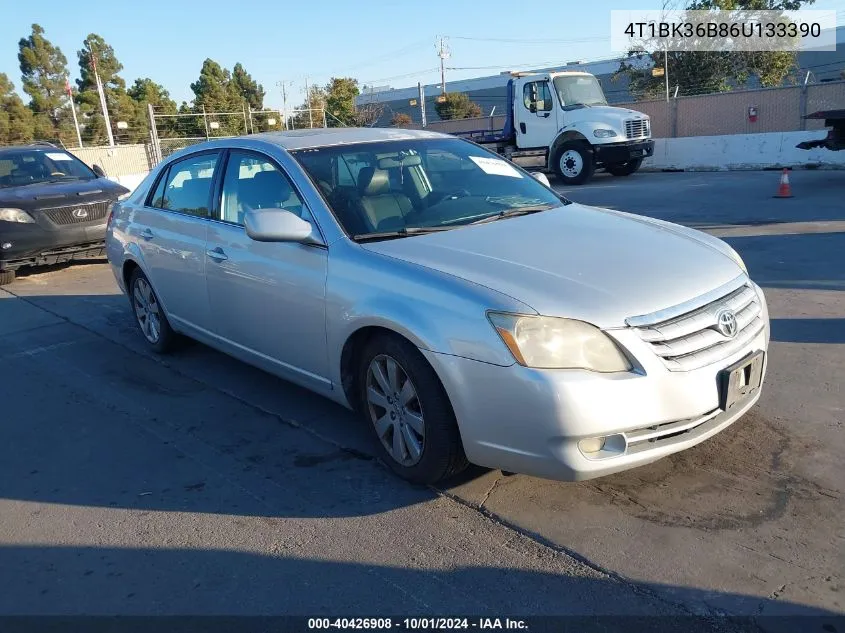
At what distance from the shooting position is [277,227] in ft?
12.4

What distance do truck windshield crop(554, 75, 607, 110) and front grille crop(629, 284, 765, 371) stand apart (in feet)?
50.9

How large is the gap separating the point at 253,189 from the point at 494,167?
5.08 ft

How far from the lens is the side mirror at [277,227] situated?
3.77m

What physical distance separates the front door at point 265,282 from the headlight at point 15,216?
5.63 meters

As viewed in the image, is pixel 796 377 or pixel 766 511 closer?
pixel 766 511

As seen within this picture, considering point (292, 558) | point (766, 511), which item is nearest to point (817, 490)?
point (766, 511)

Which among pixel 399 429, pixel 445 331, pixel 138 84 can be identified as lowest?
pixel 399 429

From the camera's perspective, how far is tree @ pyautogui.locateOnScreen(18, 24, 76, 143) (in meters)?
51.6

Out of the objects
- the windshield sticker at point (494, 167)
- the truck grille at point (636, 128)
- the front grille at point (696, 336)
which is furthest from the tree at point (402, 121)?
the front grille at point (696, 336)

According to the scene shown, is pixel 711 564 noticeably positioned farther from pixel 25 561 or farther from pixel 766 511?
pixel 25 561

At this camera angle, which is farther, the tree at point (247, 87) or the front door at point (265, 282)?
the tree at point (247, 87)

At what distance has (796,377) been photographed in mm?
4582

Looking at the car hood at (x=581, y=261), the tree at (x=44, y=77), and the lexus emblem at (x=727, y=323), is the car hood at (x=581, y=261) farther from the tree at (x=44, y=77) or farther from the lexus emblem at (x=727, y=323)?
the tree at (x=44, y=77)

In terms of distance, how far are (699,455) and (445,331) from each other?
1.52 meters
